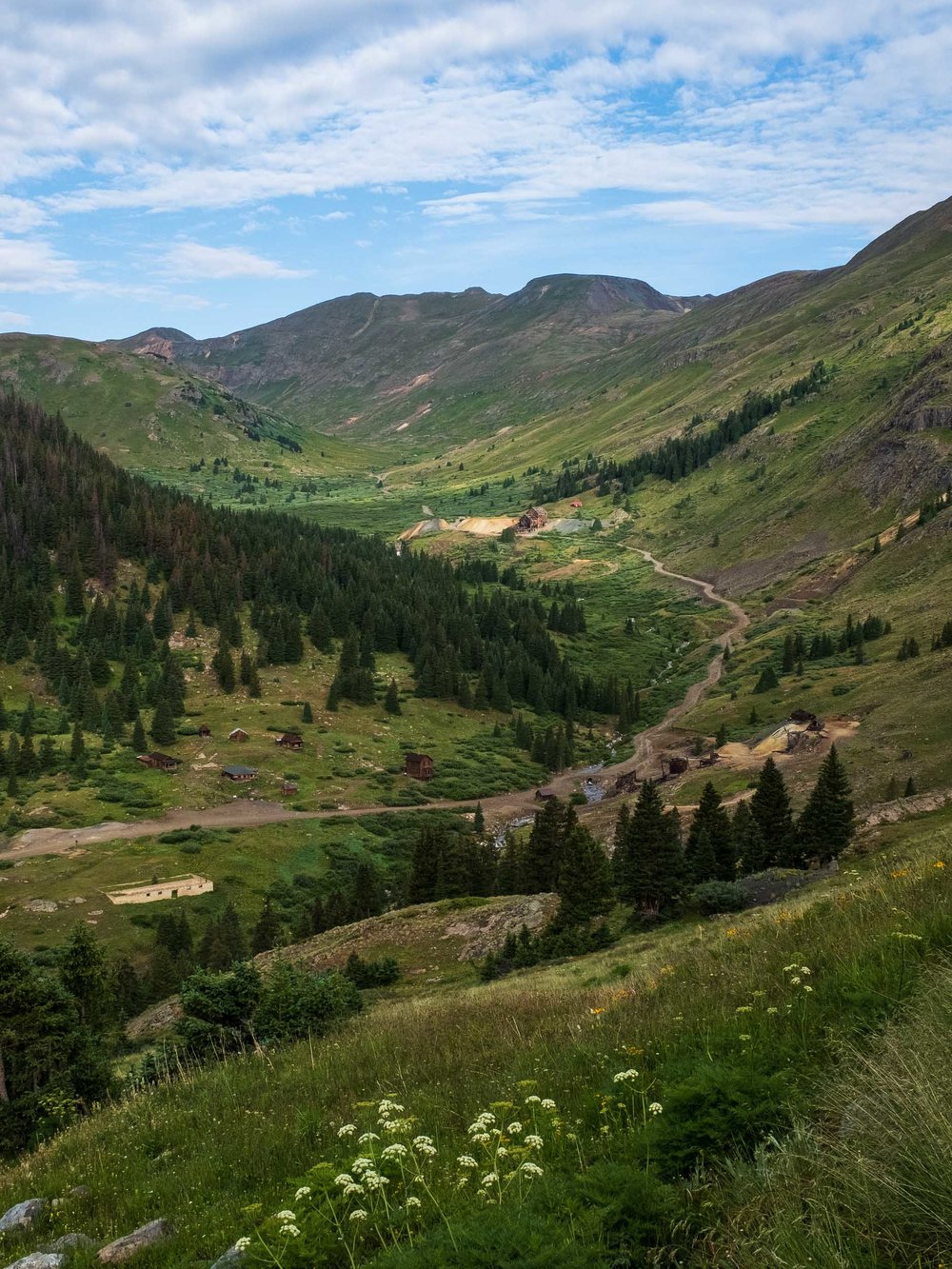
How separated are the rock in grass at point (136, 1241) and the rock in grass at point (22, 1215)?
7.12ft

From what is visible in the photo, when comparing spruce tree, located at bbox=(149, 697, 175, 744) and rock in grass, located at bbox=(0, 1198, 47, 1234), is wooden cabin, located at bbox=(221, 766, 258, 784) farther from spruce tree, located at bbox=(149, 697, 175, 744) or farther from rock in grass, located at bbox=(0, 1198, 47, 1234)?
rock in grass, located at bbox=(0, 1198, 47, 1234)

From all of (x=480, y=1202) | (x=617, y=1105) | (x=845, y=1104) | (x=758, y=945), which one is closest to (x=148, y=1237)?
(x=480, y=1202)

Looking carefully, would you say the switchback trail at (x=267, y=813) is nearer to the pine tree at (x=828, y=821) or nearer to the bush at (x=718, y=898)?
the pine tree at (x=828, y=821)

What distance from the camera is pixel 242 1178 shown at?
1048cm

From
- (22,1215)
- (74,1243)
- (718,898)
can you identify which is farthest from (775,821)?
(74,1243)

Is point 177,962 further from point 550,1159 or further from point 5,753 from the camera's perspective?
point 550,1159

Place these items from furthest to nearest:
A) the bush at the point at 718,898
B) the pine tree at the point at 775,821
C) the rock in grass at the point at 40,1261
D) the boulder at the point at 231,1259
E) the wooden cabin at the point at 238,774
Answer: the wooden cabin at the point at 238,774 → the pine tree at the point at 775,821 → the bush at the point at 718,898 → the rock in grass at the point at 40,1261 → the boulder at the point at 231,1259

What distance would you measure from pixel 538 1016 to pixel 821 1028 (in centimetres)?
675

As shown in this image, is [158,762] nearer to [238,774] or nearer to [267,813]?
[238,774]

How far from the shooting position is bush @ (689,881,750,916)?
135 feet

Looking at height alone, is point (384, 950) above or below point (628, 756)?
above

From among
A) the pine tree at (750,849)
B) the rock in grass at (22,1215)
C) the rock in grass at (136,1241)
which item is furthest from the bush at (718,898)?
the rock in grass at (136,1241)

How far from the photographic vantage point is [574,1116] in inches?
374

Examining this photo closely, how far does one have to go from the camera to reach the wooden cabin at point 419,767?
12950 centimetres
